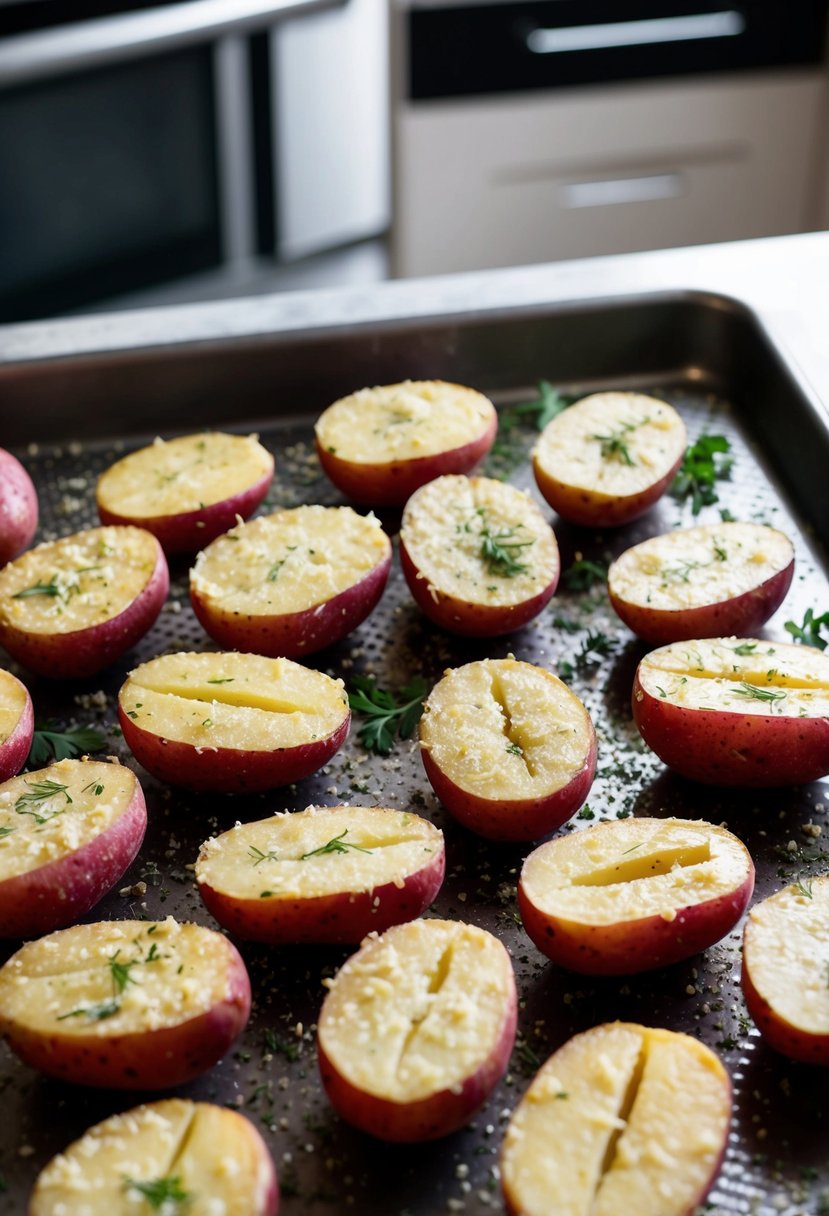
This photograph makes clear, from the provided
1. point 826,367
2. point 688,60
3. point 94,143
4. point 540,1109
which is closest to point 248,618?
point 540,1109

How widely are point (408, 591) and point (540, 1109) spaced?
2.65ft

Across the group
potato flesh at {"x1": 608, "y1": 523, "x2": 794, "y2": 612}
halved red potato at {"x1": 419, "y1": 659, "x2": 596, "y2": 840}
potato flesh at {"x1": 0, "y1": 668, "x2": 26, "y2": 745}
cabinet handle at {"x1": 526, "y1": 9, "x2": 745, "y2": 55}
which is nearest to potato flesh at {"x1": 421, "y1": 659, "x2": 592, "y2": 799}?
halved red potato at {"x1": 419, "y1": 659, "x2": 596, "y2": 840}

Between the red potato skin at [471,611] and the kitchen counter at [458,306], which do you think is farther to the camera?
the kitchen counter at [458,306]

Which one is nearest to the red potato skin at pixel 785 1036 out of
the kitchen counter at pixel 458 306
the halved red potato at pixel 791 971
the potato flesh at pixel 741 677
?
the halved red potato at pixel 791 971

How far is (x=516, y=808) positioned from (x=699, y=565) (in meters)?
0.45

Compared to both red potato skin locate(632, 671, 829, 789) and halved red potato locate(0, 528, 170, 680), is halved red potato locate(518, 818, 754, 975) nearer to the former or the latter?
red potato skin locate(632, 671, 829, 789)

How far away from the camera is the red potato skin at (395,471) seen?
1754 millimetres

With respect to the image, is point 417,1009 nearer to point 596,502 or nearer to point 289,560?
point 289,560

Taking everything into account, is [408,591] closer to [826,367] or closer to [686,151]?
[826,367]

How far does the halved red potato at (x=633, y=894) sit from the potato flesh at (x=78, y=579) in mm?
590

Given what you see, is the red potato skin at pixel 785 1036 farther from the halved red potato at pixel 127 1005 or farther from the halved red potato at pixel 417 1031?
the halved red potato at pixel 127 1005

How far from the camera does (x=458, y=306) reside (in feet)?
6.66

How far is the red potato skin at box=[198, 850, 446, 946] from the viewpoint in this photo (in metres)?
1.20

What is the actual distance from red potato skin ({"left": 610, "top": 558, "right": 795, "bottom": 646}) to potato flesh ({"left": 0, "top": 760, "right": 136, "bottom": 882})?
0.60 meters
